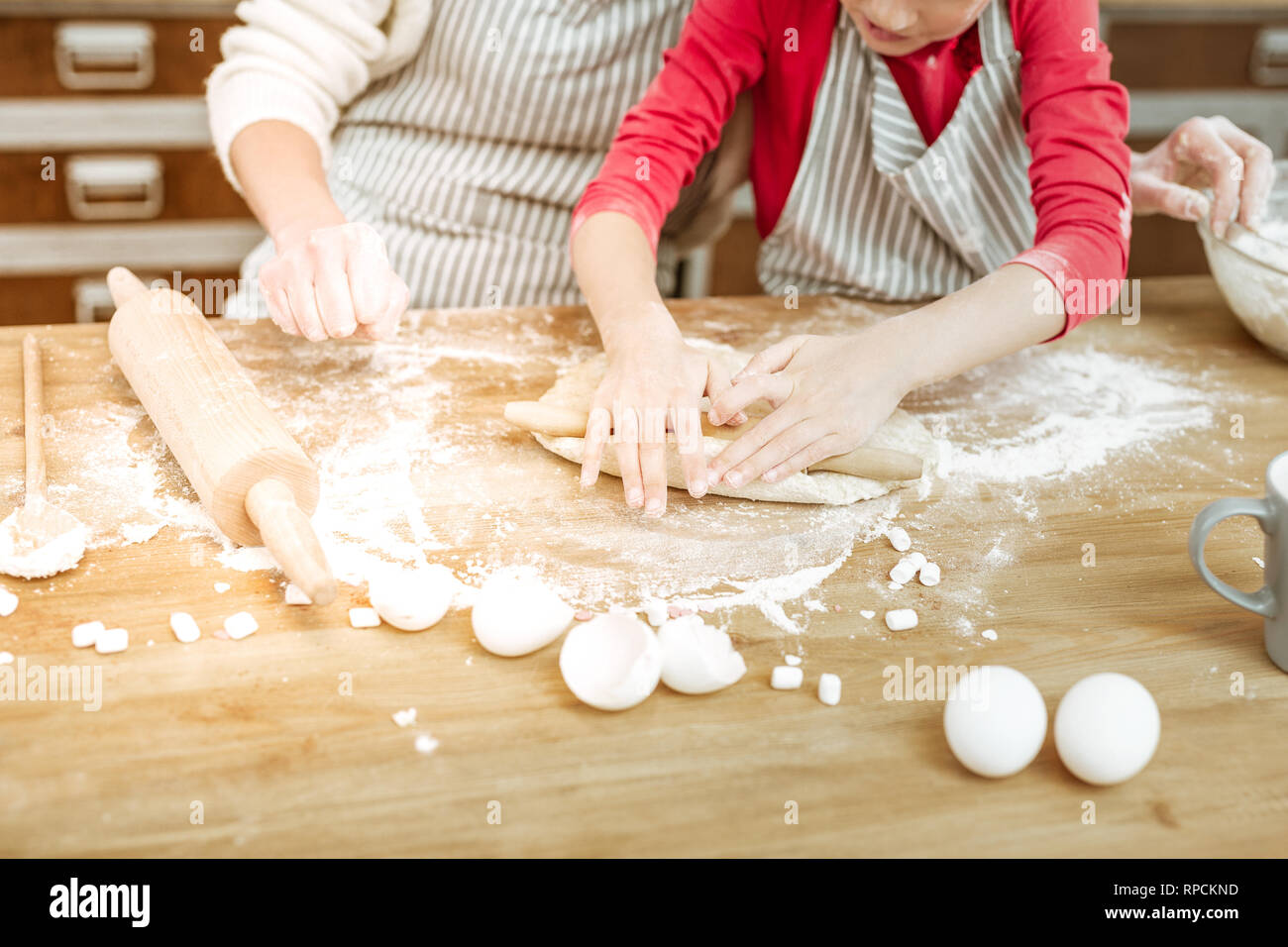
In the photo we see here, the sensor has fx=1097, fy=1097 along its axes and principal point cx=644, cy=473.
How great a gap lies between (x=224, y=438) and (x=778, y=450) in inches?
16.7

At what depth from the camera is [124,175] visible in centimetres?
225

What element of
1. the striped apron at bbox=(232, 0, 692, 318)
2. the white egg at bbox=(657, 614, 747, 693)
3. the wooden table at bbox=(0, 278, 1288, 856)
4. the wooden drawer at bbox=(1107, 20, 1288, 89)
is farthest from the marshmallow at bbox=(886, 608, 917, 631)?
the wooden drawer at bbox=(1107, 20, 1288, 89)

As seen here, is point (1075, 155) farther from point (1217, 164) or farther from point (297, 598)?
point (297, 598)

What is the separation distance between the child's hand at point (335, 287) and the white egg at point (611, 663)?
1.36 ft

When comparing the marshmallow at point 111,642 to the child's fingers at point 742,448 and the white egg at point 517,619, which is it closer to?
the white egg at point 517,619

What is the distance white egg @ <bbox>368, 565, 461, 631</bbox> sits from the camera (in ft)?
2.34

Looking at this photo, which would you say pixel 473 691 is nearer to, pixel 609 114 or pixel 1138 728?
pixel 1138 728

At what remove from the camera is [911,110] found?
1196 mm

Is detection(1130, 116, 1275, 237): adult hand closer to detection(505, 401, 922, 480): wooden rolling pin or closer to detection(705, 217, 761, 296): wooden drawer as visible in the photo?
detection(505, 401, 922, 480): wooden rolling pin

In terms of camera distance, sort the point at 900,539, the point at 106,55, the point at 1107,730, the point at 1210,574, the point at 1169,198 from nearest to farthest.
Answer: the point at 1107,730, the point at 1210,574, the point at 900,539, the point at 1169,198, the point at 106,55

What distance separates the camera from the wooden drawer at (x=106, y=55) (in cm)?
211

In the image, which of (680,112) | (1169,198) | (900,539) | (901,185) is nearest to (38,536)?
(900,539)

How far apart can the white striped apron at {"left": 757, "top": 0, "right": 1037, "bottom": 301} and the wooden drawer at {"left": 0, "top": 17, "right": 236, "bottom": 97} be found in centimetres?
147
